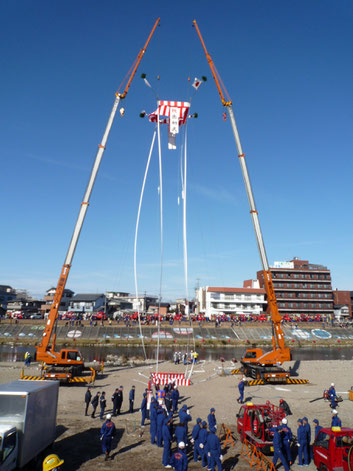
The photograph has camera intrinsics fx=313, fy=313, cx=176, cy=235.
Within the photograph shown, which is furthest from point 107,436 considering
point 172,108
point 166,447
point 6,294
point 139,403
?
point 6,294

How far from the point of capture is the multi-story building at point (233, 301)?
99125 mm

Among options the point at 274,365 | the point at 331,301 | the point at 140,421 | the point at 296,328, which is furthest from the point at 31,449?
the point at 331,301

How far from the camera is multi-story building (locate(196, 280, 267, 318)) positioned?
99125 millimetres

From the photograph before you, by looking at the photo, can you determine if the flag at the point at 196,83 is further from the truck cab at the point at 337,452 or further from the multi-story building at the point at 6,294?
the multi-story building at the point at 6,294

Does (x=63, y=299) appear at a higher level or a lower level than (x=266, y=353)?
higher

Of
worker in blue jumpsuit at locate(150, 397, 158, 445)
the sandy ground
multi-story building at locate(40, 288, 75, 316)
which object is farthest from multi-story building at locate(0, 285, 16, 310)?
worker in blue jumpsuit at locate(150, 397, 158, 445)

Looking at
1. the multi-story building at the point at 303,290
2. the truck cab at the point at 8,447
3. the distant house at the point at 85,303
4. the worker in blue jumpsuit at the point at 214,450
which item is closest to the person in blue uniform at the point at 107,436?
the truck cab at the point at 8,447

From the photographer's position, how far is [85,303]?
323 ft

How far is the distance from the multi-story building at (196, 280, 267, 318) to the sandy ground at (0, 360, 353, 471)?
5958cm

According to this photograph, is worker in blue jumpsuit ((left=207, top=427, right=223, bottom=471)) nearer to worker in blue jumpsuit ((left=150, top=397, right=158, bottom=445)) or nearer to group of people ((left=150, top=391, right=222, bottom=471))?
group of people ((left=150, top=391, right=222, bottom=471))

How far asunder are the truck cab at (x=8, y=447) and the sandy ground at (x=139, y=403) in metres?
2.96

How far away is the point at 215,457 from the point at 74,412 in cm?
1186

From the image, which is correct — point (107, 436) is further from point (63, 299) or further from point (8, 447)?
point (63, 299)

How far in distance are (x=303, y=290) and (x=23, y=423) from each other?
10796 centimetres
